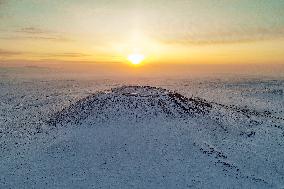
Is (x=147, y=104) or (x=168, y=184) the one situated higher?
(x=147, y=104)

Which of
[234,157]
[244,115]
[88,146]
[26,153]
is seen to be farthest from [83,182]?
[244,115]

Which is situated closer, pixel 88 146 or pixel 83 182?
pixel 83 182

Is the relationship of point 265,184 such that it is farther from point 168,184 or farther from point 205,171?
point 168,184

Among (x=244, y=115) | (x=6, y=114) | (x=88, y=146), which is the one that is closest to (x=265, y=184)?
(x=88, y=146)

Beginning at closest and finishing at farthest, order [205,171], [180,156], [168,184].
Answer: [168,184] → [205,171] → [180,156]

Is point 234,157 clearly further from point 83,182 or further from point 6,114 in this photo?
point 6,114

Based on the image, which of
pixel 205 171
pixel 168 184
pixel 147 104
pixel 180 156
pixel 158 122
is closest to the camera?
pixel 168 184
